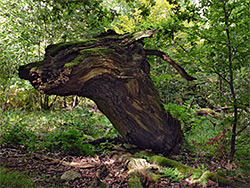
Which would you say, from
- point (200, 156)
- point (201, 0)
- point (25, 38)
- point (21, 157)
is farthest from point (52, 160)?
point (25, 38)

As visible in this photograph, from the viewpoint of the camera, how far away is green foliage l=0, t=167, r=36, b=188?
2379 millimetres

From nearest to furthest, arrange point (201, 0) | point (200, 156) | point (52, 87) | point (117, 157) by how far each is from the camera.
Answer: point (52, 87)
point (201, 0)
point (117, 157)
point (200, 156)

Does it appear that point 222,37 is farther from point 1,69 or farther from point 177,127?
point 1,69

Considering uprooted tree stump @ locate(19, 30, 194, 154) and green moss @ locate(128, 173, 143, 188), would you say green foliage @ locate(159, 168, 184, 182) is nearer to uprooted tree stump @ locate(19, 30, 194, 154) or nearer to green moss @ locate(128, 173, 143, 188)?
green moss @ locate(128, 173, 143, 188)

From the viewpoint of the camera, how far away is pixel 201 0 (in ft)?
11.4

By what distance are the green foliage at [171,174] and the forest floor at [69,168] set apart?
0.22 ft

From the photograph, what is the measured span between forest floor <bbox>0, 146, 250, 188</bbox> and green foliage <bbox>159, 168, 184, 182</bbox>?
0.07 meters

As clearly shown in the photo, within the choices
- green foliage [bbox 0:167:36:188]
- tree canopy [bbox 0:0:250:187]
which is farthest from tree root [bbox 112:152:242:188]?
green foliage [bbox 0:167:36:188]

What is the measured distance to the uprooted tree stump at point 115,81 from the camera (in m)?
3.09

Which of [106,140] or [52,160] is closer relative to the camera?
[52,160]

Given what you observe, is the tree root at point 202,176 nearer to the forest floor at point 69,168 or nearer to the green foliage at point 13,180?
the forest floor at point 69,168

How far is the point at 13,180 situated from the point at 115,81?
216 centimetres

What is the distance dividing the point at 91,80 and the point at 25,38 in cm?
465

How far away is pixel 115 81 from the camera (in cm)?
338
